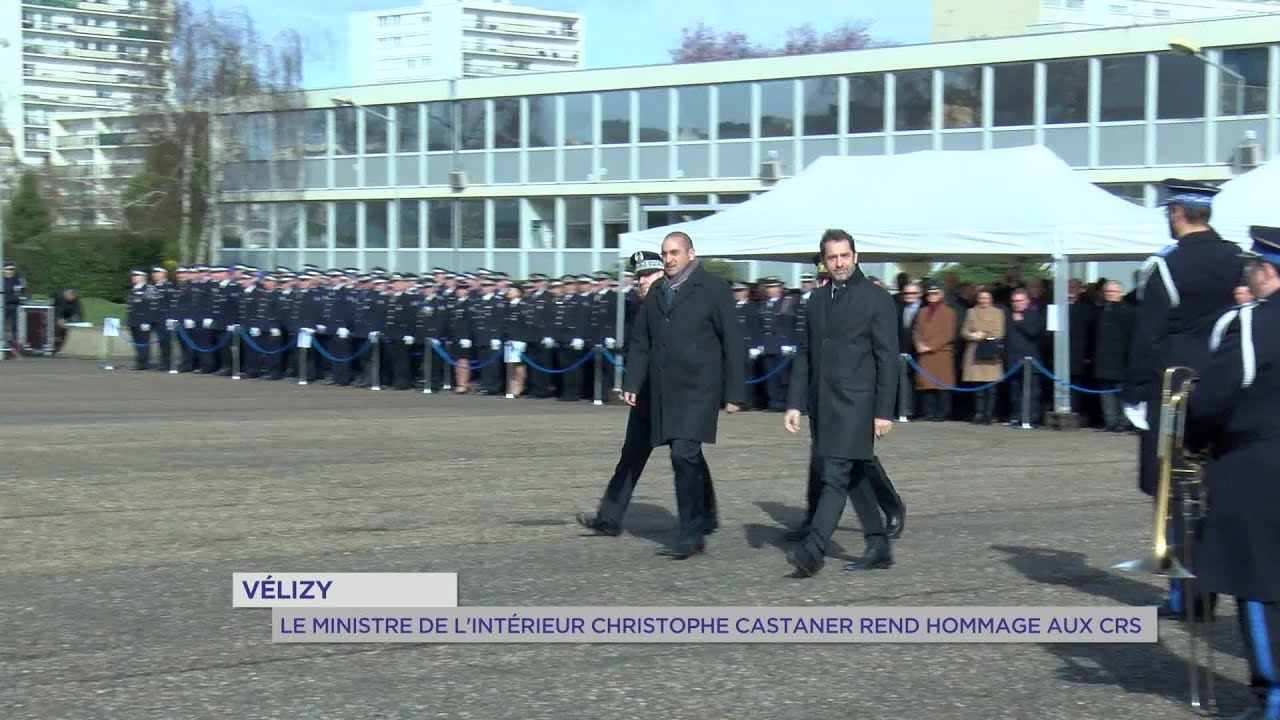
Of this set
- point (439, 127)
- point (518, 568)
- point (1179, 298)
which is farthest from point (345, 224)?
point (1179, 298)

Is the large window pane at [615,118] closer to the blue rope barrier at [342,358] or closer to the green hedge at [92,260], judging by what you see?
the green hedge at [92,260]

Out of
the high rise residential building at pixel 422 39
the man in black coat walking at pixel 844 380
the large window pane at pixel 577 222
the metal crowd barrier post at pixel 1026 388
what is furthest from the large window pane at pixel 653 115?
the high rise residential building at pixel 422 39

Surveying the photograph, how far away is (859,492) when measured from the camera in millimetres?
8984

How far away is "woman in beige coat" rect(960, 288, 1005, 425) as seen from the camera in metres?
19.6

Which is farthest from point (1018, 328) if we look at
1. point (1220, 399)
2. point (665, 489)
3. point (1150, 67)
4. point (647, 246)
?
point (1150, 67)

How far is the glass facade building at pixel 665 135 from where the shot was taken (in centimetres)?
3834

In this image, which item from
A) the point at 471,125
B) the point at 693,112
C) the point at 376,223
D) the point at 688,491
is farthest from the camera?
the point at 376,223

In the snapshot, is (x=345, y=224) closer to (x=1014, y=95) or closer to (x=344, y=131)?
(x=344, y=131)

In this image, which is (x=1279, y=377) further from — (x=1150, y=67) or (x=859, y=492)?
(x=1150, y=67)

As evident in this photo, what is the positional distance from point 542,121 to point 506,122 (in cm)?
135

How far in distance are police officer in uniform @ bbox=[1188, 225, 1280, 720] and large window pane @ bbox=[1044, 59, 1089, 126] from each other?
35393mm

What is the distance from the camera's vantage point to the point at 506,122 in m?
50.0

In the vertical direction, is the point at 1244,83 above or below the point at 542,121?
below

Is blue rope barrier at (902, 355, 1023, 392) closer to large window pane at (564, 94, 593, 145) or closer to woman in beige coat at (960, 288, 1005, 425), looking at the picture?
woman in beige coat at (960, 288, 1005, 425)
